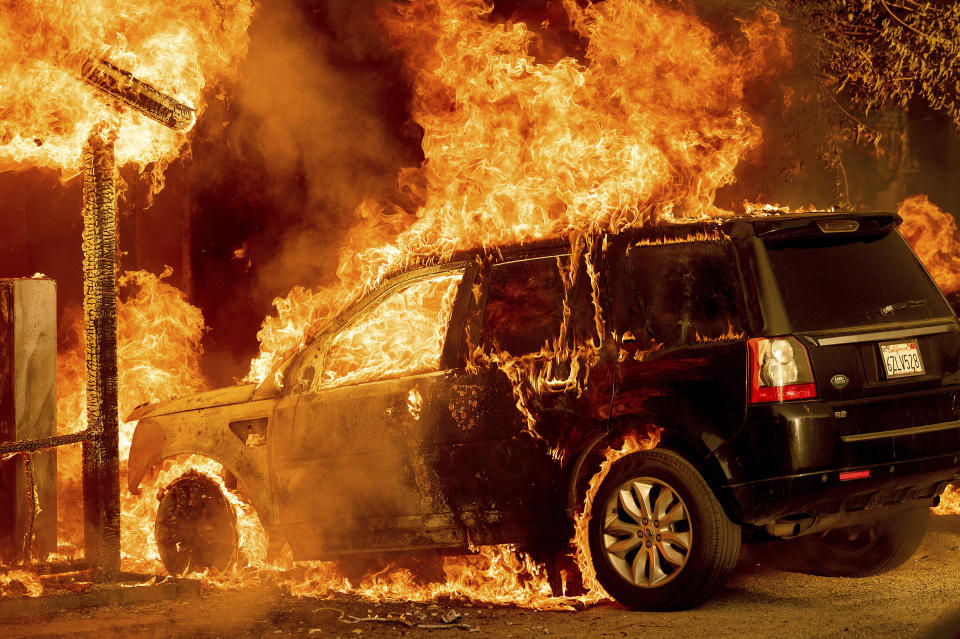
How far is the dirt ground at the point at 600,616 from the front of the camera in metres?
5.65

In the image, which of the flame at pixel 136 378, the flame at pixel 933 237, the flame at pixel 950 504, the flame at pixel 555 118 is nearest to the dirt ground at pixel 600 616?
the flame at pixel 136 378

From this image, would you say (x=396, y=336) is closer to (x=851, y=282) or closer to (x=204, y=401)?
(x=204, y=401)

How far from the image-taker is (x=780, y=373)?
5641 mm

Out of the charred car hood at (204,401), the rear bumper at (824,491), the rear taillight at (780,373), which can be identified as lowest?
the rear bumper at (824,491)

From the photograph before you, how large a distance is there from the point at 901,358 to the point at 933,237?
10.1 m

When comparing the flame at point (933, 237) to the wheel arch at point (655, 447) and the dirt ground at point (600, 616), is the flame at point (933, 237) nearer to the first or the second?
the dirt ground at point (600, 616)

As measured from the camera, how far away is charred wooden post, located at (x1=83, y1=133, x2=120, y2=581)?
717 cm

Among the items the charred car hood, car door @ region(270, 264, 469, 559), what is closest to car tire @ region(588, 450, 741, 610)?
car door @ region(270, 264, 469, 559)

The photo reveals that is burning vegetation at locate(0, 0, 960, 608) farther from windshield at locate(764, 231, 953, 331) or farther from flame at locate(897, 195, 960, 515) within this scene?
windshield at locate(764, 231, 953, 331)

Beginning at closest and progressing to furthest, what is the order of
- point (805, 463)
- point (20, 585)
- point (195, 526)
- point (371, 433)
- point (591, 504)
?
point (805, 463) → point (591, 504) → point (371, 433) → point (20, 585) → point (195, 526)

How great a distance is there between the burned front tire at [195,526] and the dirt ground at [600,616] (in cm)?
40

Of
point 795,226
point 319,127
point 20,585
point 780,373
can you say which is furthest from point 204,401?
point 319,127

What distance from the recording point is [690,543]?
585 centimetres

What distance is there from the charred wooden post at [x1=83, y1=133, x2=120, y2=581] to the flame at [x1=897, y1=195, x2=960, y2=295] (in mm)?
8364
